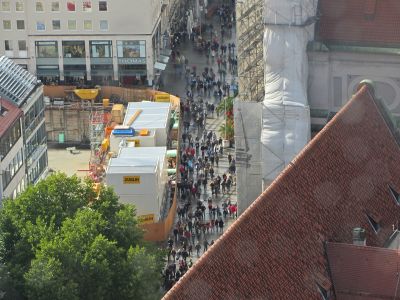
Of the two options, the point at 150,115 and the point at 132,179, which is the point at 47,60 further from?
the point at 132,179

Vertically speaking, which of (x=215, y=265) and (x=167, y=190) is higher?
(x=215, y=265)

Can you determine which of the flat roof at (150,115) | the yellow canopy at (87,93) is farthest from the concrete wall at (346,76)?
the yellow canopy at (87,93)

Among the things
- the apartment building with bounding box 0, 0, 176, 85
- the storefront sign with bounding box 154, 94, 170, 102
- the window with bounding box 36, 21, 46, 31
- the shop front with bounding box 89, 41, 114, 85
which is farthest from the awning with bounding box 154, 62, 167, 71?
the window with bounding box 36, 21, 46, 31

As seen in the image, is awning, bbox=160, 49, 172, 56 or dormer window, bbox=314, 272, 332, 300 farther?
awning, bbox=160, 49, 172, 56

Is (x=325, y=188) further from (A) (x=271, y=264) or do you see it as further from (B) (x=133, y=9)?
(B) (x=133, y=9)

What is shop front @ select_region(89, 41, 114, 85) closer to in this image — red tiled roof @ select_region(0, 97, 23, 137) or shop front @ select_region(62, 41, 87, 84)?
shop front @ select_region(62, 41, 87, 84)

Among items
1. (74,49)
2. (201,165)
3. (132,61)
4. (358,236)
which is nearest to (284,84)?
(201,165)

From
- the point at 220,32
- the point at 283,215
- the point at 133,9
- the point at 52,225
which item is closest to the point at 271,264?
the point at 283,215
